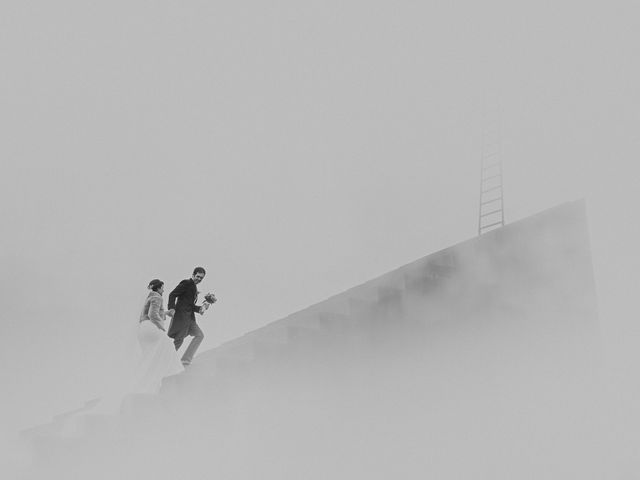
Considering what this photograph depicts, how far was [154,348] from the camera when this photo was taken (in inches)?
300

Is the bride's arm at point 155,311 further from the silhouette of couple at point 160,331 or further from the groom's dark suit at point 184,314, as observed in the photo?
the groom's dark suit at point 184,314

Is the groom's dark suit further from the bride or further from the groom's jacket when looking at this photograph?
the bride

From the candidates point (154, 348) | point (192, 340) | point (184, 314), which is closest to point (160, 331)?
point (154, 348)

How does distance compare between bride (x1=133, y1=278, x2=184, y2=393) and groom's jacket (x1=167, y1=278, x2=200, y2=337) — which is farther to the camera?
groom's jacket (x1=167, y1=278, x2=200, y2=337)

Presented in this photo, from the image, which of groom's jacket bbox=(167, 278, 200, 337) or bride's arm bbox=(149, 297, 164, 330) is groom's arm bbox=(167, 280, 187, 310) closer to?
groom's jacket bbox=(167, 278, 200, 337)

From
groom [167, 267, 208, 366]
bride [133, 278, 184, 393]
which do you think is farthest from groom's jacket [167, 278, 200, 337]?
bride [133, 278, 184, 393]

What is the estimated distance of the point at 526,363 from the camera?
745cm

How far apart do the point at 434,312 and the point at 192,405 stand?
2547mm

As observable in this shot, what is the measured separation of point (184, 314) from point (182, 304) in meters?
0.11

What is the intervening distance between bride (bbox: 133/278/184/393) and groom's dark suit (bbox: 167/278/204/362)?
227 millimetres

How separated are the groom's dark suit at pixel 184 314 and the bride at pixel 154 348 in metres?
0.23

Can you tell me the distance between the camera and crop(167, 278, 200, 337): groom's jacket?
796cm

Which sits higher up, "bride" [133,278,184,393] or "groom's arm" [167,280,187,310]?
"groom's arm" [167,280,187,310]

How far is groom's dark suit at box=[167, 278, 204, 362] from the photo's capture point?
796 cm
